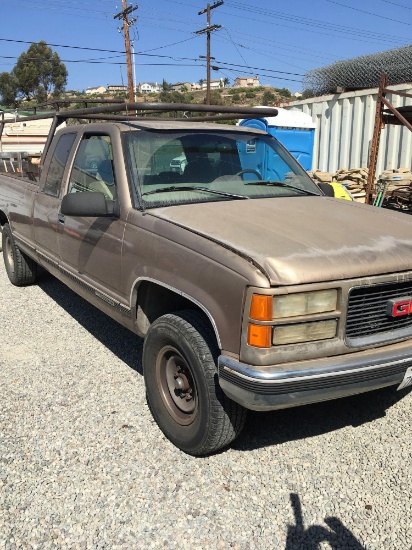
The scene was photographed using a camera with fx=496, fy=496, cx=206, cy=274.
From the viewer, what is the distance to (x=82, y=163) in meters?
3.98

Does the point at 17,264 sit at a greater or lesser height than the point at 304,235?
lesser

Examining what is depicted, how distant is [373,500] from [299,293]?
116 centimetres

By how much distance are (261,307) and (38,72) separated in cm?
6811

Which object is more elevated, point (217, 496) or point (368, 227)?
point (368, 227)

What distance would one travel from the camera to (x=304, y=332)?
232cm

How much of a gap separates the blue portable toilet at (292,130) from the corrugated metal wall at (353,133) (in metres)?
1.56

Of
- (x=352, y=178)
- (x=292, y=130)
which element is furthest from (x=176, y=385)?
(x=352, y=178)

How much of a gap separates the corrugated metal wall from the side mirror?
8.33m

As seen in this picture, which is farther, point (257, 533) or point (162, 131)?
point (162, 131)

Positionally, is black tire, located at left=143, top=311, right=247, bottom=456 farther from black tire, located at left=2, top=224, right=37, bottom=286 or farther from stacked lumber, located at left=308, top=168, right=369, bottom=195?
stacked lumber, located at left=308, top=168, right=369, bottom=195

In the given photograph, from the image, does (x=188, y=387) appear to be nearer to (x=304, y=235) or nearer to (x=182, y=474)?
(x=182, y=474)

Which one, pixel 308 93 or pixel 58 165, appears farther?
pixel 308 93

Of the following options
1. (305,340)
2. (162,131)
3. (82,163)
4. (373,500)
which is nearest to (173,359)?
(305,340)

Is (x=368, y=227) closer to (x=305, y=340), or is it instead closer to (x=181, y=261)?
(x=305, y=340)
